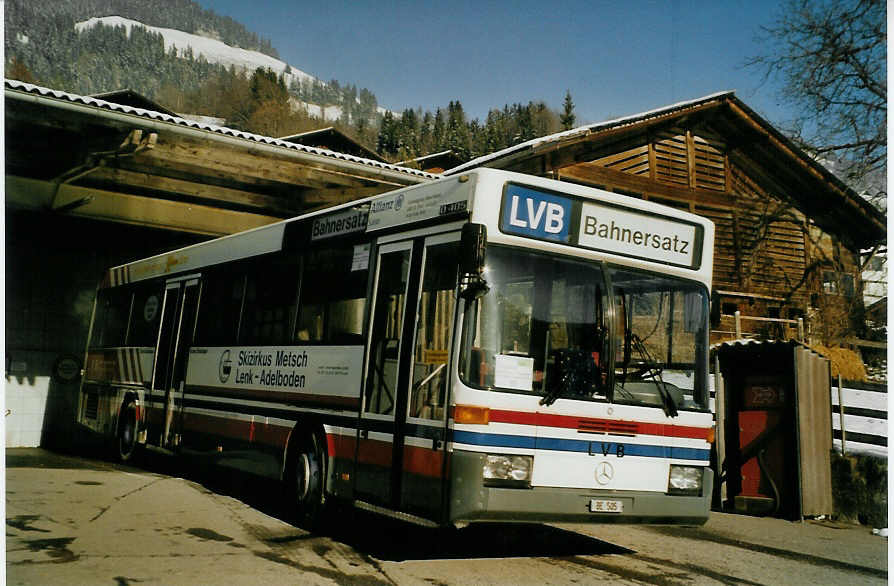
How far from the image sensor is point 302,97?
1262 inches

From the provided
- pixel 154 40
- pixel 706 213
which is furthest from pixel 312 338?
pixel 706 213

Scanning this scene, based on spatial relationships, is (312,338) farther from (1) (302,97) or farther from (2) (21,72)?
(1) (302,97)

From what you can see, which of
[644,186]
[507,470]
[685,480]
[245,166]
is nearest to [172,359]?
[245,166]

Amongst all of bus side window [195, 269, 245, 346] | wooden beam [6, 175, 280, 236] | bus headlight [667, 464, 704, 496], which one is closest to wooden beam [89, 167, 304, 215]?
wooden beam [6, 175, 280, 236]

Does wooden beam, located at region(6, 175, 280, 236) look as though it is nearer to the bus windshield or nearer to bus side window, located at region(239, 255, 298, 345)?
bus side window, located at region(239, 255, 298, 345)

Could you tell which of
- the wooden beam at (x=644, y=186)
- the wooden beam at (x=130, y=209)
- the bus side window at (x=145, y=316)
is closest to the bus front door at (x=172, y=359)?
the bus side window at (x=145, y=316)

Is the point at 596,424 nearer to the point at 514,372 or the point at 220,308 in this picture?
the point at 514,372

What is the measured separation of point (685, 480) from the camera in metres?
7.22

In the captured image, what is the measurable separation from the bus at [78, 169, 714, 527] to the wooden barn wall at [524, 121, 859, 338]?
588 inches

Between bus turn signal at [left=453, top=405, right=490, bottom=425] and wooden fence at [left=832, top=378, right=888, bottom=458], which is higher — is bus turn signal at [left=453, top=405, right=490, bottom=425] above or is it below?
below

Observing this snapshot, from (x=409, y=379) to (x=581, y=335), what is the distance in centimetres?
141

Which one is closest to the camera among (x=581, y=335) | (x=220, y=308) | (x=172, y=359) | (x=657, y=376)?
(x=581, y=335)

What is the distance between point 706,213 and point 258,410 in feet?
60.2

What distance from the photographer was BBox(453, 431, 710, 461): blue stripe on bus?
629cm
